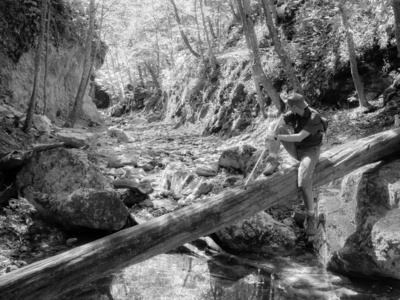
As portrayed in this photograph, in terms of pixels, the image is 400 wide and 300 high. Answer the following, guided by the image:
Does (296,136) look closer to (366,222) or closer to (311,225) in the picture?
(311,225)

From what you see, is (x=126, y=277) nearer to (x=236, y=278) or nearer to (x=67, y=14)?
(x=236, y=278)

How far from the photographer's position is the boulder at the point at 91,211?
7.10 meters

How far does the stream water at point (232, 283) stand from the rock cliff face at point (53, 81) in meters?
10.9

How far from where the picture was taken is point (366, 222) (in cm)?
567

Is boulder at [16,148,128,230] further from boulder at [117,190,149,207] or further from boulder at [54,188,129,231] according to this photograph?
boulder at [117,190,149,207]

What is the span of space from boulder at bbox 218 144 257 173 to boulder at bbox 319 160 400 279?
304 centimetres

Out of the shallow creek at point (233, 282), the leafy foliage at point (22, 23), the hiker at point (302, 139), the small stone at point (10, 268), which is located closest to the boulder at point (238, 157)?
the shallow creek at point (233, 282)

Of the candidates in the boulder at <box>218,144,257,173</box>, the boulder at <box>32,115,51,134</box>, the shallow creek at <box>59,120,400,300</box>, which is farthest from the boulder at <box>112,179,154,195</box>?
the boulder at <box>32,115,51,134</box>

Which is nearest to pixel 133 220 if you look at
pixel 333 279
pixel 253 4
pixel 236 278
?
pixel 236 278

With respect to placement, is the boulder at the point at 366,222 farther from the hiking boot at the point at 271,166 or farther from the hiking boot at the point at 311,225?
the hiking boot at the point at 271,166

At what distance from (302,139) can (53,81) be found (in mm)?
17509

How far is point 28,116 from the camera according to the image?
38.5 feet

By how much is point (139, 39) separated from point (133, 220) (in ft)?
102

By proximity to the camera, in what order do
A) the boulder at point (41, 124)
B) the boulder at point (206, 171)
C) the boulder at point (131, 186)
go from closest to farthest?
the boulder at point (131, 186) < the boulder at point (206, 171) < the boulder at point (41, 124)
